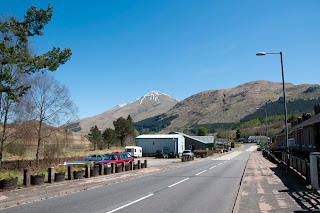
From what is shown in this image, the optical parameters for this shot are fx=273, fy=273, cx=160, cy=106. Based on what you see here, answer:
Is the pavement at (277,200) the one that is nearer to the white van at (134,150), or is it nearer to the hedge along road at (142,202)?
the hedge along road at (142,202)

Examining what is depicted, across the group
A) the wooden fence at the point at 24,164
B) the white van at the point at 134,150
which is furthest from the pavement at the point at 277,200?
the white van at the point at 134,150

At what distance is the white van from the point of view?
5778 cm

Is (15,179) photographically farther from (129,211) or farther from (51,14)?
(51,14)

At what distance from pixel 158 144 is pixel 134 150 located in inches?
301

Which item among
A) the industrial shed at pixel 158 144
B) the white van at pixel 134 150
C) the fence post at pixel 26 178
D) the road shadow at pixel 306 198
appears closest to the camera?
the road shadow at pixel 306 198

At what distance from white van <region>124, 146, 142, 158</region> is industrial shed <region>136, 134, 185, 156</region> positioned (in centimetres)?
348

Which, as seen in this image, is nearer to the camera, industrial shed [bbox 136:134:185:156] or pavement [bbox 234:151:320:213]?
pavement [bbox 234:151:320:213]

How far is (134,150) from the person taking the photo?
5828 centimetres

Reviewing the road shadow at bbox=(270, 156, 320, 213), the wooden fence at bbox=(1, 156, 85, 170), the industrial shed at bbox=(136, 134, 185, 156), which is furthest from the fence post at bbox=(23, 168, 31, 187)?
the industrial shed at bbox=(136, 134, 185, 156)

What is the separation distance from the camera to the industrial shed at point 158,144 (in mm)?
63312

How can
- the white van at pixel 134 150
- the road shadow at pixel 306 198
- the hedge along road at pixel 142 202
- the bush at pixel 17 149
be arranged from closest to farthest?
the road shadow at pixel 306 198 → the hedge along road at pixel 142 202 → the bush at pixel 17 149 → the white van at pixel 134 150

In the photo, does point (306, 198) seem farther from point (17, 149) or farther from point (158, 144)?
point (158, 144)

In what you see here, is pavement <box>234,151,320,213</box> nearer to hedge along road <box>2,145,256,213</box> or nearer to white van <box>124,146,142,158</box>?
hedge along road <box>2,145,256,213</box>

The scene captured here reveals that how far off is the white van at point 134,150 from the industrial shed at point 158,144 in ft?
11.4
